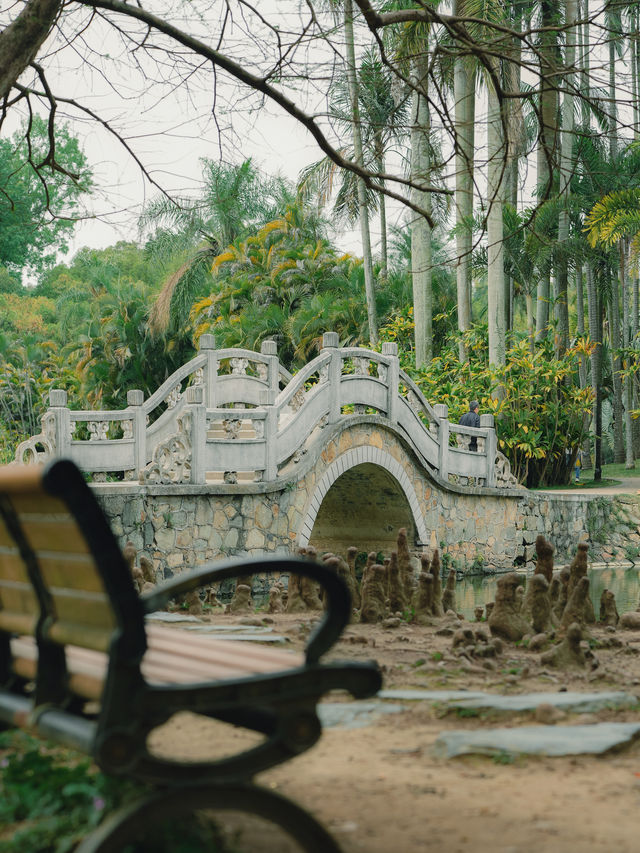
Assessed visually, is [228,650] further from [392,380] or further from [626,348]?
[626,348]

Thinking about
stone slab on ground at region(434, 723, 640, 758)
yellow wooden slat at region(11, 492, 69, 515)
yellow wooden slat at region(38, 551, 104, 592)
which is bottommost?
stone slab on ground at region(434, 723, 640, 758)

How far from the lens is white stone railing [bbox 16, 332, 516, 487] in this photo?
12055 millimetres

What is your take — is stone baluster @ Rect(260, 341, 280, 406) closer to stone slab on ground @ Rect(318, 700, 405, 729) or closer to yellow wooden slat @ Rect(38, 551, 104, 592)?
stone slab on ground @ Rect(318, 700, 405, 729)

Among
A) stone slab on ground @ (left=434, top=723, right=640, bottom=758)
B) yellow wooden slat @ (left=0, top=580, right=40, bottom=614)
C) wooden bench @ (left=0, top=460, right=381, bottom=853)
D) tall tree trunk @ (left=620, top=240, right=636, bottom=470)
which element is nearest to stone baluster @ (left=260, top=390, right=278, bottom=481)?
stone slab on ground @ (left=434, top=723, right=640, bottom=758)

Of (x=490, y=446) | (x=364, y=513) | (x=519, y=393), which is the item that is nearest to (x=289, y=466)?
(x=364, y=513)

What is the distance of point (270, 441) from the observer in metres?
12.7

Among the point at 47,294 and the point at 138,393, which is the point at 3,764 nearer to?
the point at 138,393

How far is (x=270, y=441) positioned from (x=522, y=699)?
8.66m

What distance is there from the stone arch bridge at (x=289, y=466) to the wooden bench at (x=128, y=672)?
856cm

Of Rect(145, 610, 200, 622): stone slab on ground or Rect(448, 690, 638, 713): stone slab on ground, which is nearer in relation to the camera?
Rect(448, 690, 638, 713): stone slab on ground

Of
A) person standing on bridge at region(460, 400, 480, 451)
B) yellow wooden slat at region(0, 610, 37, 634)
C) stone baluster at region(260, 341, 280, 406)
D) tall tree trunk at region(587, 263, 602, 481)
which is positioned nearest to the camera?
yellow wooden slat at region(0, 610, 37, 634)

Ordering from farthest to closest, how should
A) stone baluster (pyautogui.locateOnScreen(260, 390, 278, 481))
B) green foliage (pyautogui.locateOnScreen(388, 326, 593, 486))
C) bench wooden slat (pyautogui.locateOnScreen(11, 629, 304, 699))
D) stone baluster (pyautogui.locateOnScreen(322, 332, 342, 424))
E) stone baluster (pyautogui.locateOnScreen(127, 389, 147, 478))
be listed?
1. green foliage (pyautogui.locateOnScreen(388, 326, 593, 486))
2. stone baluster (pyautogui.locateOnScreen(322, 332, 342, 424))
3. stone baluster (pyautogui.locateOnScreen(127, 389, 147, 478))
4. stone baluster (pyautogui.locateOnScreen(260, 390, 278, 481))
5. bench wooden slat (pyautogui.locateOnScreen(11, 629, 304, 699))

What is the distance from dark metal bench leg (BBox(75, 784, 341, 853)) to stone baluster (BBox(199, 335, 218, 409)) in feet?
41.6

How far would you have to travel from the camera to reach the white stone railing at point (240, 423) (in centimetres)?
1205
